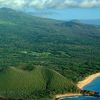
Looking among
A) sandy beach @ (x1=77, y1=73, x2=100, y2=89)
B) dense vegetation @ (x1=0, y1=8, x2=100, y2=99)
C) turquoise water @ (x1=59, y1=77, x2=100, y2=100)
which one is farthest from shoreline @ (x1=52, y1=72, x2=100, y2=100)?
dense vegetation @ (x1=0, y1=8, x2=100, y2=99)

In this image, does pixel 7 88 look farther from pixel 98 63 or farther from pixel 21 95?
pixel 98 63

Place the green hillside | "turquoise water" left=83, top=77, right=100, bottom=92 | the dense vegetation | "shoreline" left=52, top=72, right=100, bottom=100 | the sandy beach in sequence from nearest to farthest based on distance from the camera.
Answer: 1. the green hillside
2. "shoreline" left=52, top=72, right=100, bottom=100
3. "turquoise water" left=83, top=77, right=100, bottom=92
4. the sandy beach
5. the dense vegetation

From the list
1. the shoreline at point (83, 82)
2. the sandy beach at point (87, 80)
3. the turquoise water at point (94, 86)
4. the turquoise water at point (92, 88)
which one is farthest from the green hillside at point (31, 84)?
the turquoise water at point (94, 86)

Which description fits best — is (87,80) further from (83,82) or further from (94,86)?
(94,86)

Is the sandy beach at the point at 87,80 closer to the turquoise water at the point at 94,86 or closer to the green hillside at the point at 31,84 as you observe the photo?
the turquoise water at the point at 94,86

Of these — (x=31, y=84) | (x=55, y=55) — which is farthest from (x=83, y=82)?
(x=55, y=55)

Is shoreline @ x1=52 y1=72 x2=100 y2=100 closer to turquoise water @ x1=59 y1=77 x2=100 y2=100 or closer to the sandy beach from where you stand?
the sandy beach

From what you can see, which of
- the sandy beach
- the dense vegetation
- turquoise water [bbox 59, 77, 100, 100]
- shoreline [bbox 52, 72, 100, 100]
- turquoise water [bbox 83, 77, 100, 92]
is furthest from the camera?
the dense vegetation

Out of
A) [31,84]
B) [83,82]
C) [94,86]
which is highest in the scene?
[31,84]
